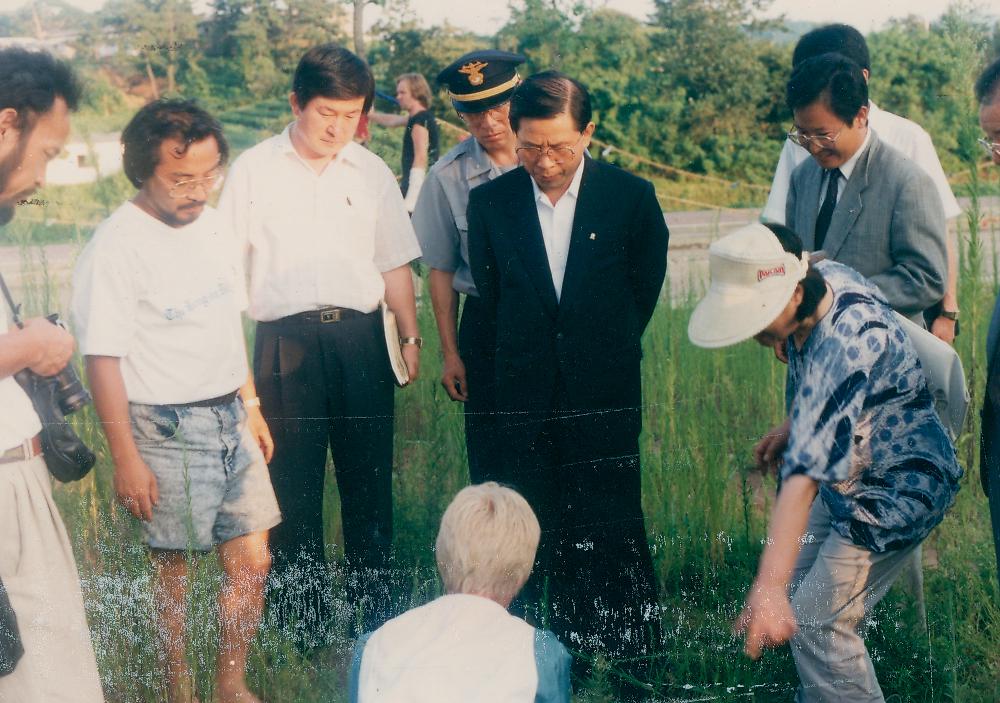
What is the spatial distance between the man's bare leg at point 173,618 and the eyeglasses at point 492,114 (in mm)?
1622

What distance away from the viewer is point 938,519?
252cm

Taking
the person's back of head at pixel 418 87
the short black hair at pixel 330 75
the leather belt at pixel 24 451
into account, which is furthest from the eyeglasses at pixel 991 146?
the leather belt at pixel 24 451

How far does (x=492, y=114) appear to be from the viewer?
338cm

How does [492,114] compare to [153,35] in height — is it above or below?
below

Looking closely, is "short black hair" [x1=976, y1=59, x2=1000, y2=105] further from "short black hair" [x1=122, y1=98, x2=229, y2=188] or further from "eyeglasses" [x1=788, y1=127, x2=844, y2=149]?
"short black hair" [x1=122, y1=98, x2=229, y2=188]

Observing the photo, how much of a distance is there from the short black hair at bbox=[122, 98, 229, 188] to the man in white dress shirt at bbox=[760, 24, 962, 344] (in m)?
1.77

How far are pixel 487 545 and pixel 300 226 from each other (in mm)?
1279

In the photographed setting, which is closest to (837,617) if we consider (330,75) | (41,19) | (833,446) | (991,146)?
(833,446)

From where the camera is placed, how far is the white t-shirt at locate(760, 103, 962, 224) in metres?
3.41

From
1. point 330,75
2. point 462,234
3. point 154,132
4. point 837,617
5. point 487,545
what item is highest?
point 330,75

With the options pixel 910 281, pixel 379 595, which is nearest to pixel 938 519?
pixel 910 281

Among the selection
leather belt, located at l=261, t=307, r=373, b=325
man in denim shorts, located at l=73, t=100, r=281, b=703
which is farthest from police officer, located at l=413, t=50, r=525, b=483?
man in denim shorts, located at l=73, t=100, r=281, b=703

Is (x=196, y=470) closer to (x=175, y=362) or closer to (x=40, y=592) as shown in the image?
(x=175, y=362)

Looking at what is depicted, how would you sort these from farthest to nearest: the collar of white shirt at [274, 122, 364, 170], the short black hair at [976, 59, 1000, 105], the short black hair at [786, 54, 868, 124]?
the collar of white shirt at [274, 122, 364, 170]
the short black hair at [786, 54, 868, 124]
the short black hair at [976, 59, 1000, 105]
